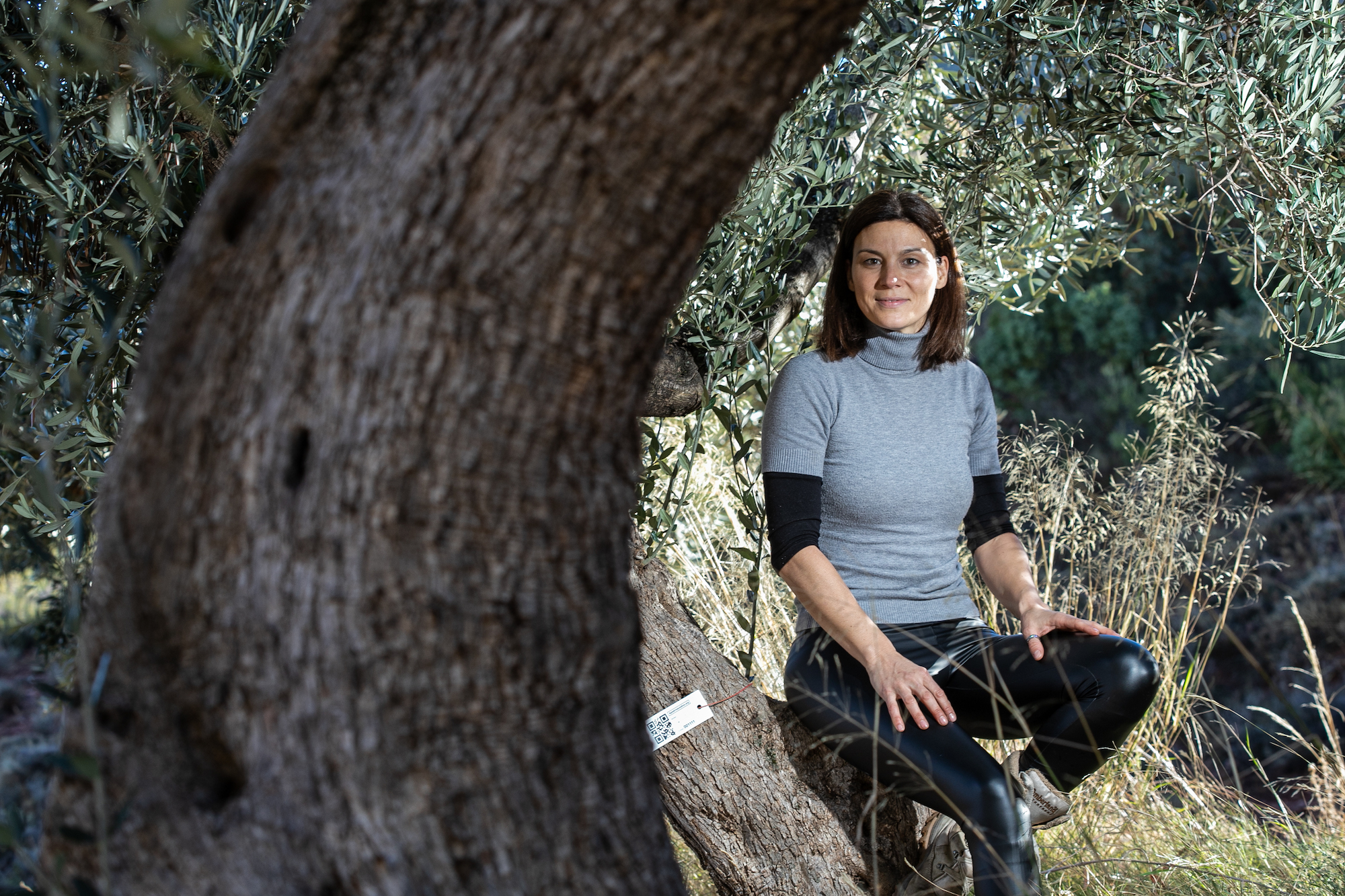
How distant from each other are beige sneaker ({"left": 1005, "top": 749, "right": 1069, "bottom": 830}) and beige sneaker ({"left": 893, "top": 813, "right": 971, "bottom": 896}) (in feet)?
0.55

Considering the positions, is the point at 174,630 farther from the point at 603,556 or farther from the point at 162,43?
the point at 162,43

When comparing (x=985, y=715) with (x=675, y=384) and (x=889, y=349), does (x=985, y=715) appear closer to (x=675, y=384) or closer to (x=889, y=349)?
(x=889, y=349)

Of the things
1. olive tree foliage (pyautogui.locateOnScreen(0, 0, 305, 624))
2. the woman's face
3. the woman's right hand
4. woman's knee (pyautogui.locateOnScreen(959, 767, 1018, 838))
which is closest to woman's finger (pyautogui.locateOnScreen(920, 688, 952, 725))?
the woman's right hand

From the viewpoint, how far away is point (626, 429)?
3.47 ft

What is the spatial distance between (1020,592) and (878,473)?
1.57ft

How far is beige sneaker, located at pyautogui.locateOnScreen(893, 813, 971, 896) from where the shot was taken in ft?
6.91

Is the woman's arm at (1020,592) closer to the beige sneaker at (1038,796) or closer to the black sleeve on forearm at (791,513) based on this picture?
the beige sneaker at (1038,796)

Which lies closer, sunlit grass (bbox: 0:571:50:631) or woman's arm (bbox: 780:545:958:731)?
woman's arm (bbox: 780:545:958:731)

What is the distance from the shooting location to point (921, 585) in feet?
7.29

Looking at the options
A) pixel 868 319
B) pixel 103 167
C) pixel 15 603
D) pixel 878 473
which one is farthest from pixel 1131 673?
pixel 15 603

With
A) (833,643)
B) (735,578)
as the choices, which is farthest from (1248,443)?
(833,643)

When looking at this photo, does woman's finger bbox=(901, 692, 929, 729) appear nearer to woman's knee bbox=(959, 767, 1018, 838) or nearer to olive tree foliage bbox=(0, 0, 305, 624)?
woman's knee bbox=(959, 767, 1018, 838)

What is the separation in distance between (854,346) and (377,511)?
163cm

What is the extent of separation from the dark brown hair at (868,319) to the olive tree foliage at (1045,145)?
0.09 metres
